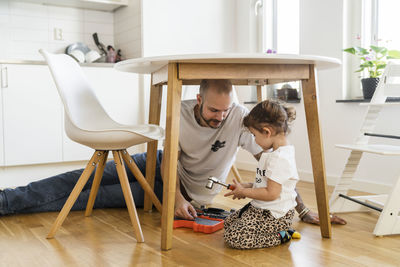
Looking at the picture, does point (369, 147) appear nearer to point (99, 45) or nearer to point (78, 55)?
point (78, 55)

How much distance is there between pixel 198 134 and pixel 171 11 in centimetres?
223

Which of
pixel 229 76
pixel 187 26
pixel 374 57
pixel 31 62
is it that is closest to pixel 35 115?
pixel 31 62

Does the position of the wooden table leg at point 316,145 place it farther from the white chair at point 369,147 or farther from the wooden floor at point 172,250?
the white chair at point 369,147

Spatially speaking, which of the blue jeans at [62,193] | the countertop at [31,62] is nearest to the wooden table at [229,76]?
the blue jeans at [62,193]

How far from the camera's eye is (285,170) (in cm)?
174

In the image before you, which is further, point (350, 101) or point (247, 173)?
point (247, 173)

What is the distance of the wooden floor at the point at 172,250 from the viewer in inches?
63.0

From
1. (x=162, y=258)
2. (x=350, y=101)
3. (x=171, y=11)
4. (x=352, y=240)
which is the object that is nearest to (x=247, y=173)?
(x=350, y=101)

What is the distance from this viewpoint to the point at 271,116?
1.78m

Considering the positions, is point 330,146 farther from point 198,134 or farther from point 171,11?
point 171,11

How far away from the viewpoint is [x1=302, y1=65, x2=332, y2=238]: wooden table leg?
1843 millimetres

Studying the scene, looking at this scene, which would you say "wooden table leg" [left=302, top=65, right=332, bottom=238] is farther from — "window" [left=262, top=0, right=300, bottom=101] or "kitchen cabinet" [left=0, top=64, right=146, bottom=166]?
"kitchen cabinet" [left=0, top=64, right=146, bottom=166]

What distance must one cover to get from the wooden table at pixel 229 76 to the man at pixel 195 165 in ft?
0.78

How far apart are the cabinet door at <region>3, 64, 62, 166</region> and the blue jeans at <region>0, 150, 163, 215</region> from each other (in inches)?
49.5
